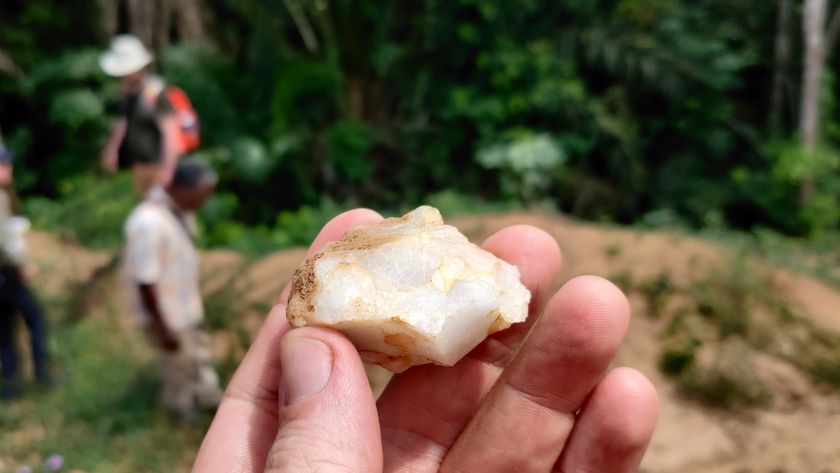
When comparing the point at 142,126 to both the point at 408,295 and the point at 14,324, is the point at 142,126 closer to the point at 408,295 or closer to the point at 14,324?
the point at 14,324

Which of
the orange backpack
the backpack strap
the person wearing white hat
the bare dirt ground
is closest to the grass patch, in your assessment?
the bare dirt ground

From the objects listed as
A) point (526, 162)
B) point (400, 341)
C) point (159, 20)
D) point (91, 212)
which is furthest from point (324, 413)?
point (159, 20)

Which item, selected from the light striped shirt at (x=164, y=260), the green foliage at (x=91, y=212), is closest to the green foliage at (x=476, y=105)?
the green foliage at (x=91, y=212)

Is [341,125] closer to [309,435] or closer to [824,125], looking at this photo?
[824,125]

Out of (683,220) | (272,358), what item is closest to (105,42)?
(683,220)

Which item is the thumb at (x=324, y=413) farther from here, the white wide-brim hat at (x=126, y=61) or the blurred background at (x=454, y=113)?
the blurred background at (x=454, y=113)

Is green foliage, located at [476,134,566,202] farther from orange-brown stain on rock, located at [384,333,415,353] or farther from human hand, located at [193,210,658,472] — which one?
orange-brown stain on rock, located at [384,333,415,353]
